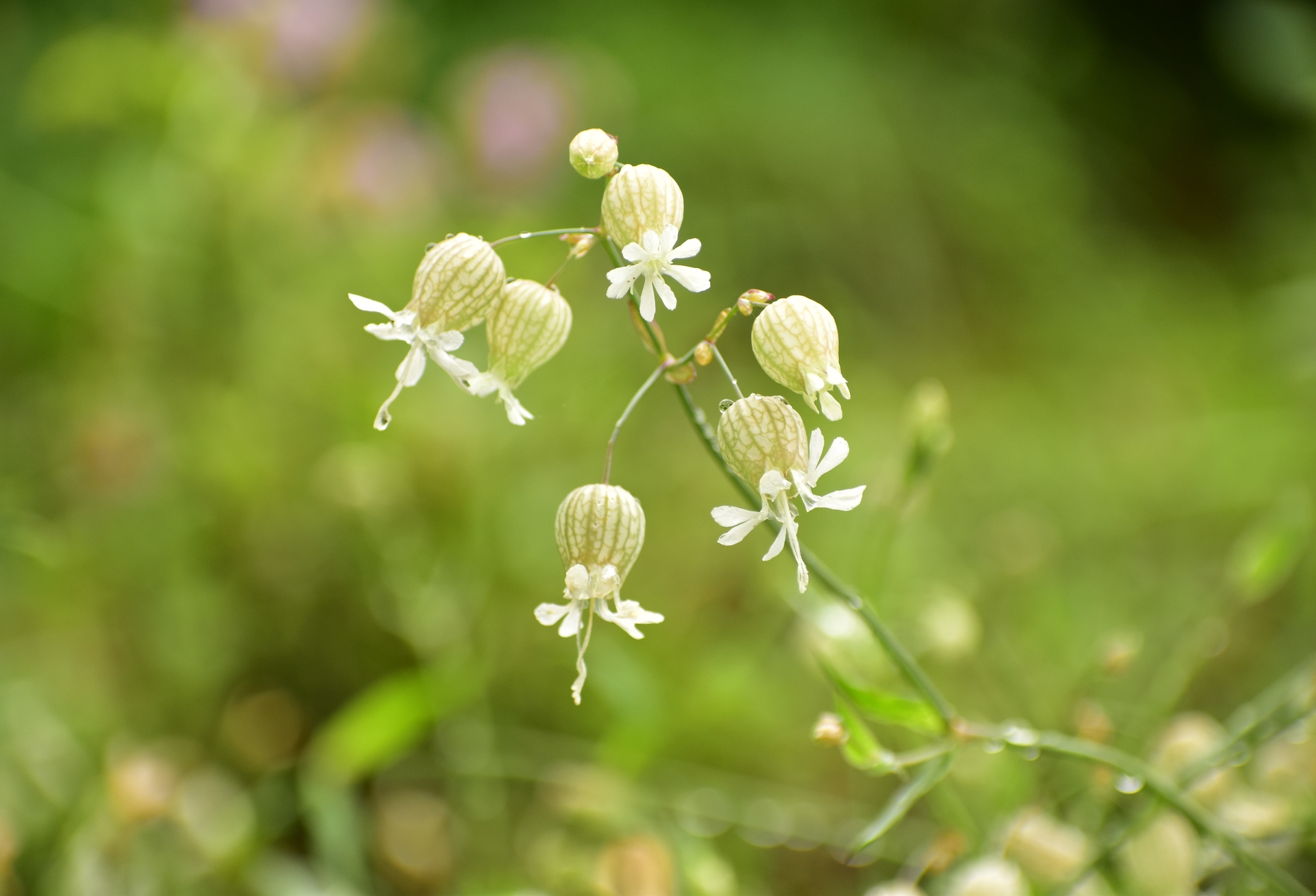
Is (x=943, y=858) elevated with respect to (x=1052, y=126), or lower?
lower

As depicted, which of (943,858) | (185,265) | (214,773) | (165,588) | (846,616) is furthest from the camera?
(185,265)

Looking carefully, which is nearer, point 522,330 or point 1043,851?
point 522,330

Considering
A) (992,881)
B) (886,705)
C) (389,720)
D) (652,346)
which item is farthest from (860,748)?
(389,720)

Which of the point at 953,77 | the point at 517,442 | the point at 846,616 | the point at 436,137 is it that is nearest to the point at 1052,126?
the point at 953,77

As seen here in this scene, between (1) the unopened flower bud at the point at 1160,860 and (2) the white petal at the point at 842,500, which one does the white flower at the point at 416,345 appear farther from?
(1) the unopened flower bud at the point at 1160,860

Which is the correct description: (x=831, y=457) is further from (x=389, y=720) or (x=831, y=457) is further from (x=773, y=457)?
(x=389, y=720)

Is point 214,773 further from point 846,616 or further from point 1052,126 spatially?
point 1052,126
